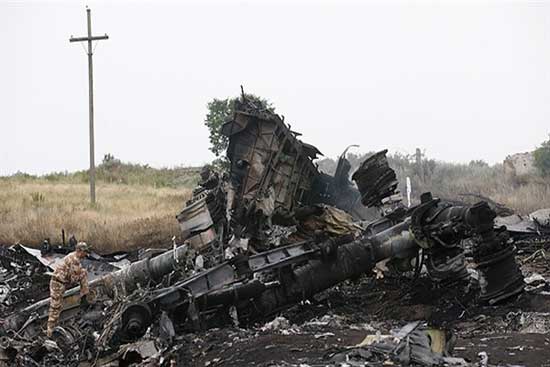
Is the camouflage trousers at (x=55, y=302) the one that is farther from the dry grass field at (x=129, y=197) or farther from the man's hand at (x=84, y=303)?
the dry grass field at (x=129, y=197)

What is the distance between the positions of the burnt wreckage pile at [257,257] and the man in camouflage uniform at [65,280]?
0.52 ft

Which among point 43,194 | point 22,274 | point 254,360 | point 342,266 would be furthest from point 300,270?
point 43,194

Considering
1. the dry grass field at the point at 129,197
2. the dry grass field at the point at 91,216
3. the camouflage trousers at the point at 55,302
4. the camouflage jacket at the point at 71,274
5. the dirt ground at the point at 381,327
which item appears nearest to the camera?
the dirt ground at the point at 381,327

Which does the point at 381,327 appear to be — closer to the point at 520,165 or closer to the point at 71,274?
the point at 71,274

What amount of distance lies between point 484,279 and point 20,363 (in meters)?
5.30

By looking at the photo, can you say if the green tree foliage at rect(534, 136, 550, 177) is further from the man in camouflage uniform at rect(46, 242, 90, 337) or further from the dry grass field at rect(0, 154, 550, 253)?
the man in camouflage uniform at rect(46, 242, 90, 337)

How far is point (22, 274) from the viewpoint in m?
15.1

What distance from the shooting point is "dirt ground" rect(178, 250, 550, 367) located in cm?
591

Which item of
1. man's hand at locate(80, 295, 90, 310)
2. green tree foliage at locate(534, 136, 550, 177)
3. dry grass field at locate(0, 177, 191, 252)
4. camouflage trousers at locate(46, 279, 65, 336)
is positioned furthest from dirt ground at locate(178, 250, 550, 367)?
green tree foliage at locate(534, 136, 550, 177)

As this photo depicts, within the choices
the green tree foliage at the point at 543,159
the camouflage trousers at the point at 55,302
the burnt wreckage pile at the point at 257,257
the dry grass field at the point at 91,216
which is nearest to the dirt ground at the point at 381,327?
the burnt wreckage pile at the point at 257,257

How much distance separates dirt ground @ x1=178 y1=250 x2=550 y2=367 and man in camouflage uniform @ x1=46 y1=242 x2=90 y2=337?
2.66 metres

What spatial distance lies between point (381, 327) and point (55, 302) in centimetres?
441

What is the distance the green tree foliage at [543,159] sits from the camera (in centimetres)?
3037

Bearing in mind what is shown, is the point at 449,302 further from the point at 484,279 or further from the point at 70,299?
the point at 70,299
